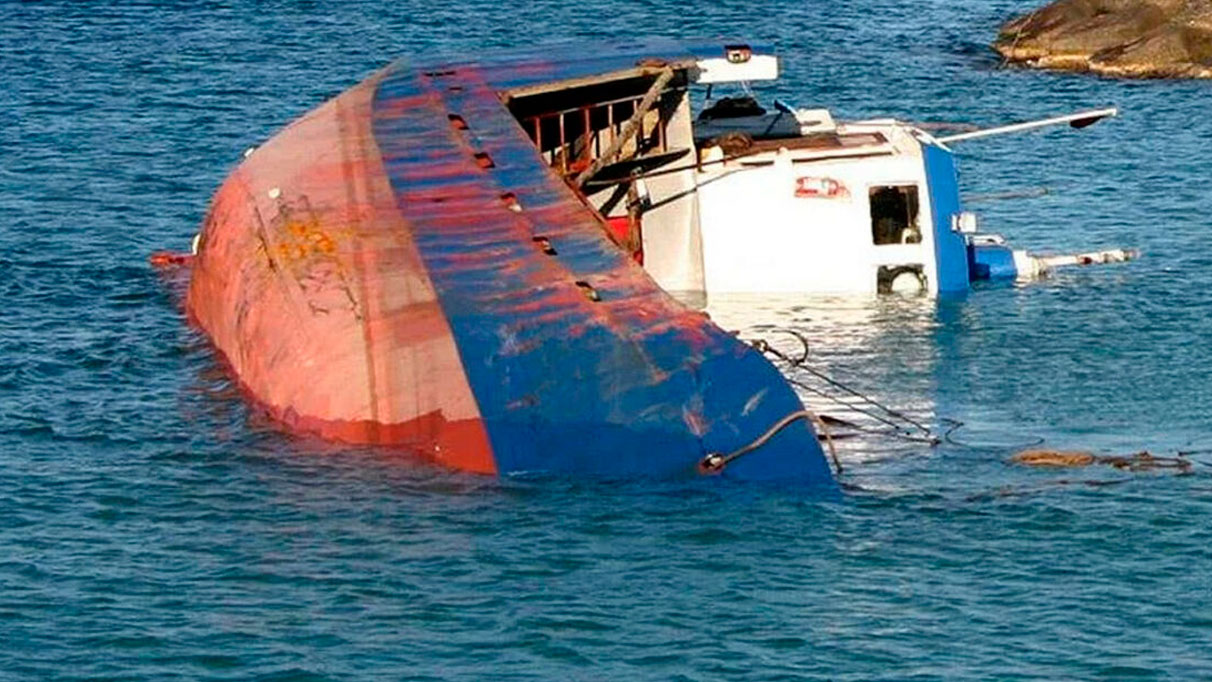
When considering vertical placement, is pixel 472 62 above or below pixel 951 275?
above

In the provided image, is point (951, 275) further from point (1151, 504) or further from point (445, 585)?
point (445, 585)

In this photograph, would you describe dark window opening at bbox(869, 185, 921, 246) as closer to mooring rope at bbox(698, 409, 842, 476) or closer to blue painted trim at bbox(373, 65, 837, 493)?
blue painted trim at bbox(373, 65, 837, 493)

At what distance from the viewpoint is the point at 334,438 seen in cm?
3150

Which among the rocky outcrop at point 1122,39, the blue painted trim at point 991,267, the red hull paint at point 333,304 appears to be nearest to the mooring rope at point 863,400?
the red hull paint at point 333,304

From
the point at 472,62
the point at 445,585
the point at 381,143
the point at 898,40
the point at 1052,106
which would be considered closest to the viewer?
the point at 445,585

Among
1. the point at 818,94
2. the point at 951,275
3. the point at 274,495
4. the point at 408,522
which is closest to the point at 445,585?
the point at 408,522

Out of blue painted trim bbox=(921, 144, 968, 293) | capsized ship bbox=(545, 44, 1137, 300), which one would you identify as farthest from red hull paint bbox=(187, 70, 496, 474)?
blue painted trim bbox=(921, 144, 968, 293)

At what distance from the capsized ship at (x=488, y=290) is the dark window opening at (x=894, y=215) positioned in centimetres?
326

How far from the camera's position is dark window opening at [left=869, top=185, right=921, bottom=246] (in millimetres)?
43500

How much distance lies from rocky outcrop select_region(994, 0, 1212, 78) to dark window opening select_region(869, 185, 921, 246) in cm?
2662

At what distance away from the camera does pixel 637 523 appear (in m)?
28.0

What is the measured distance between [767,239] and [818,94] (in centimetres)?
2228

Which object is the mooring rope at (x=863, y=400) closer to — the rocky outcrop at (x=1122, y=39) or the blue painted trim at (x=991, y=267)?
the blue painted trim at (x=991, y=267)

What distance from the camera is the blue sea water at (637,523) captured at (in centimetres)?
2484
